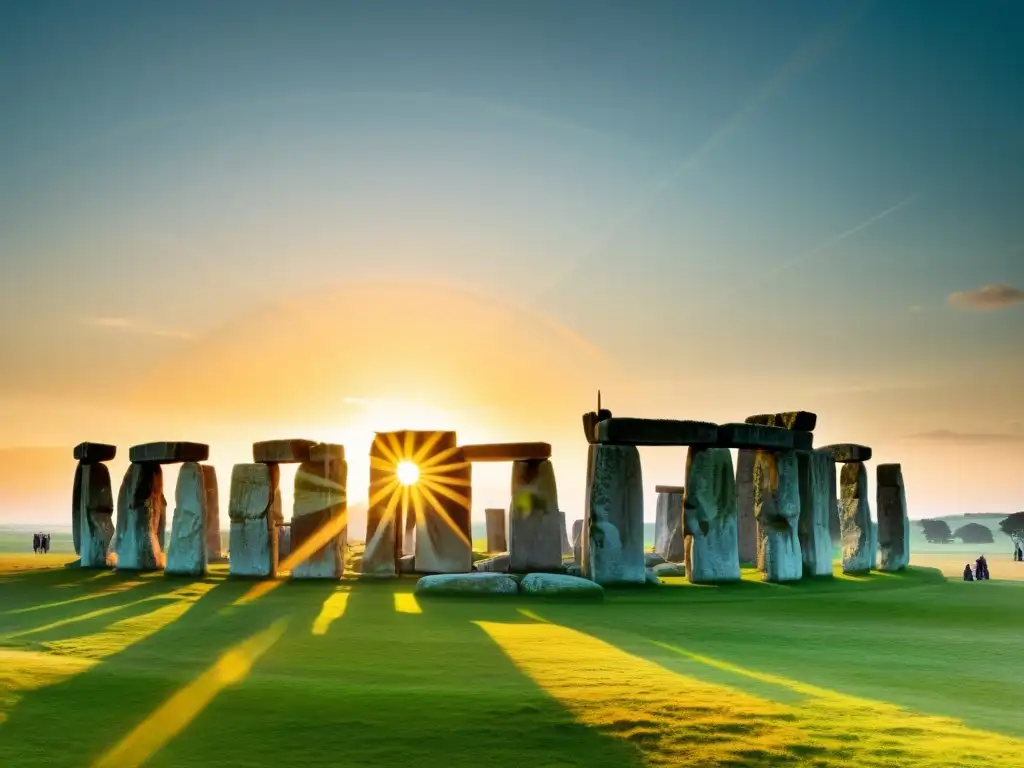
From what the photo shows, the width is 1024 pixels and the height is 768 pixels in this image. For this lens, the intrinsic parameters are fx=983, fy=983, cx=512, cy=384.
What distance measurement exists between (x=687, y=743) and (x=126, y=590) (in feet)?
46.6

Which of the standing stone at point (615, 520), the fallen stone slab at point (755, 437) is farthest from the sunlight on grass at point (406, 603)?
the fallen stone slab at point (755, 437)

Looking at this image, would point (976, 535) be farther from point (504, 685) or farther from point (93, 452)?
point (504, 685)

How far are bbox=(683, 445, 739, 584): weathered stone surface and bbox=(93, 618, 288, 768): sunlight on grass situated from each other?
33.9ft

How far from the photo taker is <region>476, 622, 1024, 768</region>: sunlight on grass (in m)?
6.97

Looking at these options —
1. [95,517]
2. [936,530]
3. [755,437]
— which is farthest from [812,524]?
[936,530]

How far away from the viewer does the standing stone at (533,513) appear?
21.8m

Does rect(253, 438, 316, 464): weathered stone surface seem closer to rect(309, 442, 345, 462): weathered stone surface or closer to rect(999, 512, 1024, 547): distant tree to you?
rect(309, 442, 345, 462): weathered stone surface

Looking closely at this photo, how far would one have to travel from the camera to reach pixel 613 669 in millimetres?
9742

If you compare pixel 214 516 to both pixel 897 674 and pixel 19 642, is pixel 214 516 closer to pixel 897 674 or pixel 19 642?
pixel 19 642

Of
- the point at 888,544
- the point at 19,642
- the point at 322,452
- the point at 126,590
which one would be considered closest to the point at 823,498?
the point at 888,544

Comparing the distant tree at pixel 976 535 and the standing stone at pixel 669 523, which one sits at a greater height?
the standing stone at pixel 669 523

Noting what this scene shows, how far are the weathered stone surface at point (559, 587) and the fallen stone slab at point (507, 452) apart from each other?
5156 millimetres

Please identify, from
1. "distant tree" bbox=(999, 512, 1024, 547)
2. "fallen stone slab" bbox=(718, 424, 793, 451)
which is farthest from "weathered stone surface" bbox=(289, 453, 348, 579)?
"distant tree" bbox=(999, 512, 1024, 547)

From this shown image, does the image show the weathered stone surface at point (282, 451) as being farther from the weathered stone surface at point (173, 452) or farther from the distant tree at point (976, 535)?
the distant tree at point (976, 535)
